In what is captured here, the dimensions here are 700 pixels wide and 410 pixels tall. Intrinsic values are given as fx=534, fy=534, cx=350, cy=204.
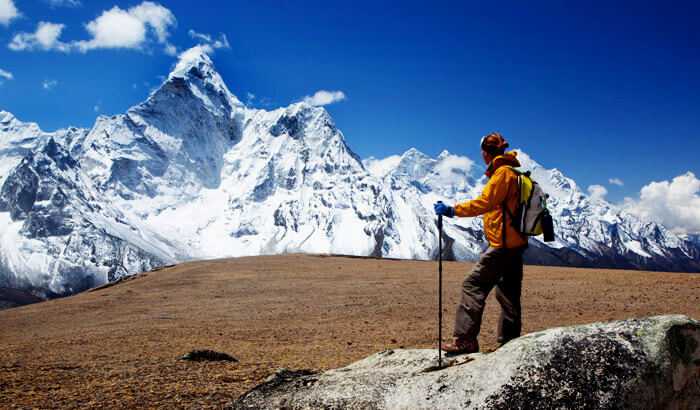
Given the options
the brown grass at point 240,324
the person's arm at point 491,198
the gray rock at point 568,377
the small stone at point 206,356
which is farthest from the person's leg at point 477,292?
the small stone at point 206,356

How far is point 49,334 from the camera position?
16.8 metres

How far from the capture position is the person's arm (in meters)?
5.91

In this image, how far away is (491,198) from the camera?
597 centimetres

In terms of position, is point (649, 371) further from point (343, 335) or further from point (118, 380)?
point (343, 335)

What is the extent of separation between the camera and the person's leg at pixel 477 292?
598 centimetres

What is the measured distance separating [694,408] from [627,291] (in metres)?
17.8

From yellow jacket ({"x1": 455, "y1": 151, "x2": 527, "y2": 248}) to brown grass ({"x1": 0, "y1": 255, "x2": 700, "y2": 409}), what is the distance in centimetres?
412

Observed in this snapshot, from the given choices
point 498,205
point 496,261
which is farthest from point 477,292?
point 498,205

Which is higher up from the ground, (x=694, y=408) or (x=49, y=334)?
Result: (x=694, y=408)

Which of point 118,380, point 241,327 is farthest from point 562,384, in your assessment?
point 241,327

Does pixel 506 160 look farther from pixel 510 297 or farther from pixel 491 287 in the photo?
pixel 510 297

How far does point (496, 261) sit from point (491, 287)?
307 millimetres

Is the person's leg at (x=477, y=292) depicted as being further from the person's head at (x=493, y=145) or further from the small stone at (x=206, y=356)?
the small stone at (x=206, y=356)

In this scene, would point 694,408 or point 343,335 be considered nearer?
point 694,408
